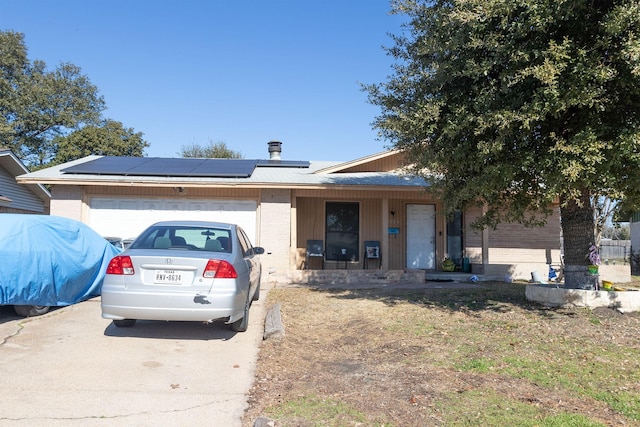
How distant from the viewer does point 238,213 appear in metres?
13.2

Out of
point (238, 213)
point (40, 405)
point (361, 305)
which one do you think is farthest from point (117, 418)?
point (238, 213)

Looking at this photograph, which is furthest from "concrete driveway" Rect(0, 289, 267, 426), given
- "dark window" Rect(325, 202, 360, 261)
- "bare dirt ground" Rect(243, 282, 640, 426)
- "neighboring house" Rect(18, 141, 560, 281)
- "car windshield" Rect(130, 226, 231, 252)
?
"dark window" Rect(325, 202, 360, 261)

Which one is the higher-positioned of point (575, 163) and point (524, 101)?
point (524, 101)

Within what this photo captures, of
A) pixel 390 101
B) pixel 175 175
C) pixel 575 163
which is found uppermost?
pixel 390 101

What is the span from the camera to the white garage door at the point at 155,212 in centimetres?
1309

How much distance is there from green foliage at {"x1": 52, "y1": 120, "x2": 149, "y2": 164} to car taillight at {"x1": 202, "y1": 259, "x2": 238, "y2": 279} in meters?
27.0

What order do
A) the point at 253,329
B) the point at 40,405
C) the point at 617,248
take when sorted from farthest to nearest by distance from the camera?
the point at 617,248 → the point at 253,329 → the point at 40,405

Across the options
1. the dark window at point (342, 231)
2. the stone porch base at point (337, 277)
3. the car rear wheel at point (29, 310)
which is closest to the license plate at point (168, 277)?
the car rear wheel at point (29, 310)

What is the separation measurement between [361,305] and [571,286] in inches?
143

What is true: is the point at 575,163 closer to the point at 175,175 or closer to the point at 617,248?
the point at 175,175

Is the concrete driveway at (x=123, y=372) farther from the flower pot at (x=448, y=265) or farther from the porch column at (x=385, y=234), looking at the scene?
the flower pot at (x=448, y=265)

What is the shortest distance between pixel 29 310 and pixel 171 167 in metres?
7.39

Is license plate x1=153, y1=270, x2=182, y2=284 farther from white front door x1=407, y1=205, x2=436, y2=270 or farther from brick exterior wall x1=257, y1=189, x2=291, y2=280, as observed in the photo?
white front door x1=407, y1=205, x2=436, y2=270

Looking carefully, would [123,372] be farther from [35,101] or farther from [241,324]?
[35,101]
